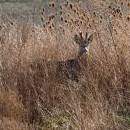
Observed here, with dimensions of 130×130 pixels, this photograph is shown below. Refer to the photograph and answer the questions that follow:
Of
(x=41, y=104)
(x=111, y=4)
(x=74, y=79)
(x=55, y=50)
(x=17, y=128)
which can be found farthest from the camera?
(x=111, y=4)

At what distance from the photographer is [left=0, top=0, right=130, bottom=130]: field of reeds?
5.12 metres

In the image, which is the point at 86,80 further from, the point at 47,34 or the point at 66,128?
the point at 47,34

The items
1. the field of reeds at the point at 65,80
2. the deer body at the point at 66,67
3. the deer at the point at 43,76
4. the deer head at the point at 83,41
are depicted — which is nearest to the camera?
the field of reeds at the point at 65,80

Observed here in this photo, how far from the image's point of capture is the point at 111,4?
23.2 ft

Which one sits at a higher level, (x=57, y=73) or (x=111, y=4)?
(x=111, y=4)

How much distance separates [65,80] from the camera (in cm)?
600

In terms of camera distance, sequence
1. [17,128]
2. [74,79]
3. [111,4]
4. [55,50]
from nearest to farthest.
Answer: [17,128]
[74,79]
[55,50]
[111,4]

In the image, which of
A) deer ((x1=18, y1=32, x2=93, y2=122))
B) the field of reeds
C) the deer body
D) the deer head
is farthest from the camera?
the deer head

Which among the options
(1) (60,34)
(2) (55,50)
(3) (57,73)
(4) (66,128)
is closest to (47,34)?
(1) (60,34)

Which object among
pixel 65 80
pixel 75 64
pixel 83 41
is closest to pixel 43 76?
pixel 65 80

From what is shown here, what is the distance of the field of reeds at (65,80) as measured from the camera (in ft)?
16.8

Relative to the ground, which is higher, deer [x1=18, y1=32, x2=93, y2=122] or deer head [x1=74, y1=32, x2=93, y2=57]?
deer head [x1=74, y1=32, x2=93, y2=57]

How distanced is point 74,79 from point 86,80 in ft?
0.58

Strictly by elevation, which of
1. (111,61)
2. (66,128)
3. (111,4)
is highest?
(111,4)
